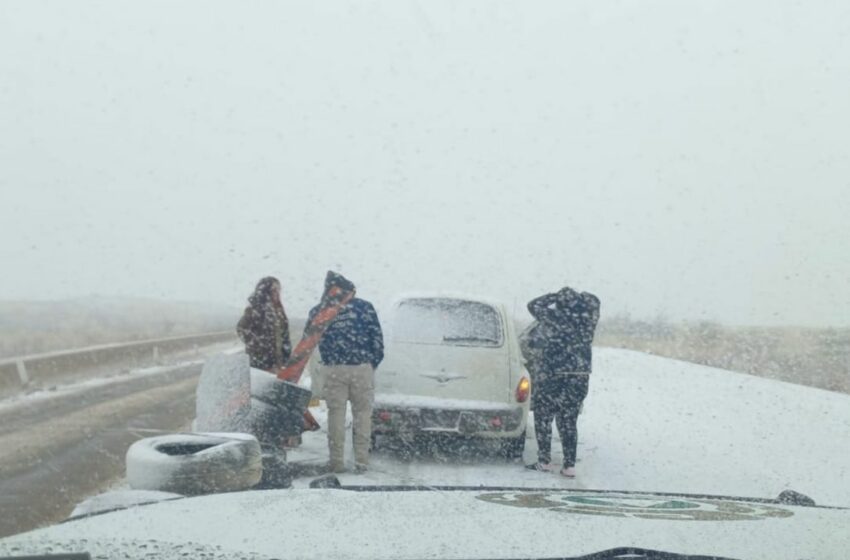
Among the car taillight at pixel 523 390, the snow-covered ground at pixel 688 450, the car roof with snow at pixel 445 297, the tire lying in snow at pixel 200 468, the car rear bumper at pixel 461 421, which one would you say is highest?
the car roof with snow at pixel 445 297

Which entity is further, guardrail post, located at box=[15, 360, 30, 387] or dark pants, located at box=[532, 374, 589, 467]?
guardrail post, located at box=[15, 360, 30, 387]

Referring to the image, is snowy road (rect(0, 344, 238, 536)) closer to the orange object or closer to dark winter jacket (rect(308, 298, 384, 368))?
the orange object

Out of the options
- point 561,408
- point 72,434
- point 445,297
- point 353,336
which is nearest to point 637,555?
point 353,336

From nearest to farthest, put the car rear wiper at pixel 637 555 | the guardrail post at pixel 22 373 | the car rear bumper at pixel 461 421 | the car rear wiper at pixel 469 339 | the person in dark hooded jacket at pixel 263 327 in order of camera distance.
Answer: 1. the car rear wiper at pixel 637 555
2. the person in dark hooded jacket at pixel 263 327
3. the car rear bumper at pixel 461 421
4. the car rear wiper at pixel 469 339
5. the guardrail post at pixel 22 373

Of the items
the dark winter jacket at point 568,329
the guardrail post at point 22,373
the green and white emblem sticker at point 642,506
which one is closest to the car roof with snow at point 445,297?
the dark winter jacket at point 568,329

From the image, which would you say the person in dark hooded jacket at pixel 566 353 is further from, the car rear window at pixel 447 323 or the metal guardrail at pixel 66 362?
the metal guardrail at pixel 66 362

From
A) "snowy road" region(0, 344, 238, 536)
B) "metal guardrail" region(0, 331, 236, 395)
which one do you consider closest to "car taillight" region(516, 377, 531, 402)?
"snowy road" region(0, 344, 238, 536)

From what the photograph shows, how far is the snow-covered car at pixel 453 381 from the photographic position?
959cm

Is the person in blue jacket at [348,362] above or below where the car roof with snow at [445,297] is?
below

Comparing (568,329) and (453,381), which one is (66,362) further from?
(568,329)

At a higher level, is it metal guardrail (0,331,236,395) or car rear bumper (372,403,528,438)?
car rear bumper (372,403,528,438)

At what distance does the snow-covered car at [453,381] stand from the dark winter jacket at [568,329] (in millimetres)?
580

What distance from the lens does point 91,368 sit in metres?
22.2

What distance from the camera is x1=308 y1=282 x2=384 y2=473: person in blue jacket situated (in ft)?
29.3
